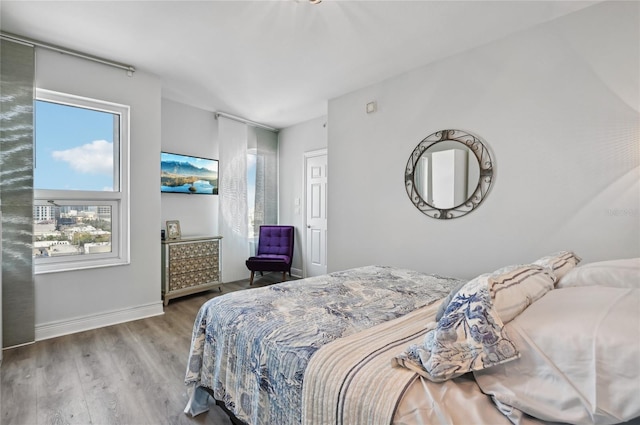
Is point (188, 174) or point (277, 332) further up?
point (188, 174)

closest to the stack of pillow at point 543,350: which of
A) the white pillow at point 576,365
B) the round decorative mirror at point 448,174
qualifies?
the white pillow at point 576,365

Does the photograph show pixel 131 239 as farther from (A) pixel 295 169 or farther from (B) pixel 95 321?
(A) pixel 295 169

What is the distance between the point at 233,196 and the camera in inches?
181

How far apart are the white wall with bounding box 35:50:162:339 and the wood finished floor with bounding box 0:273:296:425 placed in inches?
8.2

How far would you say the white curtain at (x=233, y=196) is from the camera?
447 cm

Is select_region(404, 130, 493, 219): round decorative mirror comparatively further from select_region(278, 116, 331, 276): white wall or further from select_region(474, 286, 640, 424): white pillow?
select_region(278, 116, 331, 276): white wall

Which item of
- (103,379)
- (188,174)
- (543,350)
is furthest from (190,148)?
(543,350)

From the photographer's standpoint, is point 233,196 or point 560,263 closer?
point 560,263

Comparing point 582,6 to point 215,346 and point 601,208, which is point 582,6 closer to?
point 601,208

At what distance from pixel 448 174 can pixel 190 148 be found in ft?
11.4

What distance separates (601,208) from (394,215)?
160cm

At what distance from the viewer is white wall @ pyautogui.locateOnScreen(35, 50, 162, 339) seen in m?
2.65

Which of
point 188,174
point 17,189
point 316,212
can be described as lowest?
point 316,212

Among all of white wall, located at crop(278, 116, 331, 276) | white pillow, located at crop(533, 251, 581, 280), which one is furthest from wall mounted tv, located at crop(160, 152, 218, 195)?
white pillow, located at crop(533, 251, 581, 280)
